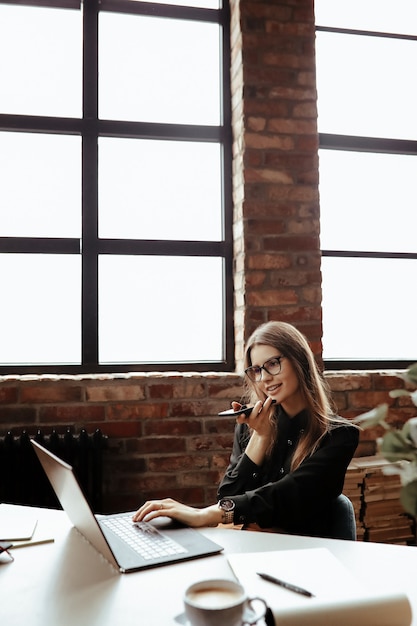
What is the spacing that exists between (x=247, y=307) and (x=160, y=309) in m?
0.45

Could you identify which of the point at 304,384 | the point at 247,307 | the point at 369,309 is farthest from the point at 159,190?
the point at 304,384

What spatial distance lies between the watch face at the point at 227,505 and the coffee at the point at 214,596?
29.8 inches

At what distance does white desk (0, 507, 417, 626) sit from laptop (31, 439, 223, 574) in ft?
0.08

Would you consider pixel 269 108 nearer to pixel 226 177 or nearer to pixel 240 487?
pixel 226 177

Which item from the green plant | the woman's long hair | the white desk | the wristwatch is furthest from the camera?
the woman's long hair

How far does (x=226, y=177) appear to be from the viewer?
2945mm

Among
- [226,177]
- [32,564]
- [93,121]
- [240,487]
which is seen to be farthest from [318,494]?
[93,121]

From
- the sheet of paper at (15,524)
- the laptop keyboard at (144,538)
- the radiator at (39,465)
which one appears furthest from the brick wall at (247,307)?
the laptop keyboard at (144,538)

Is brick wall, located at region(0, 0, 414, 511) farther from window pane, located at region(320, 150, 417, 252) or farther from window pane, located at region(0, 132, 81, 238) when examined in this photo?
window pane, located at region(0, 132, 81, 238)

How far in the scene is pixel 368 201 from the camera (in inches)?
123

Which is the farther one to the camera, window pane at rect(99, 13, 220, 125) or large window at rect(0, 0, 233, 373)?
window pane at rect(99, 13, 220, 125)

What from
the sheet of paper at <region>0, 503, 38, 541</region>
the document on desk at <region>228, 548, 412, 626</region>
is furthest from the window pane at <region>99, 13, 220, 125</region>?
the document on desk at <region>228, 548, 412, 626</region>

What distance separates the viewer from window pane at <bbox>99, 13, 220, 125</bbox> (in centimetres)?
291

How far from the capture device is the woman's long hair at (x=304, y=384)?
1.84m
